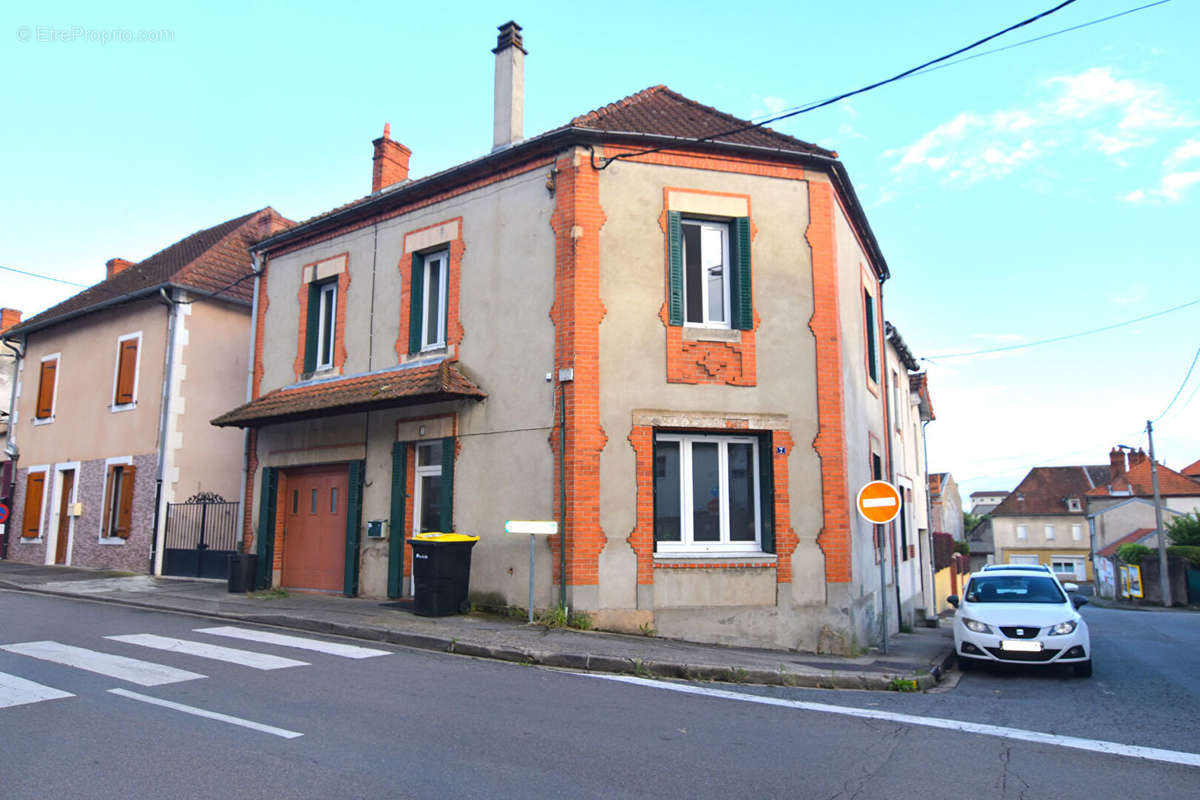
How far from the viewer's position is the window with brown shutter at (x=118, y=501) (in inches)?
714

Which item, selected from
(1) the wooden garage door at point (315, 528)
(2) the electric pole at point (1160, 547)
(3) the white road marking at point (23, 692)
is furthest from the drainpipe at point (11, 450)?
(2) the electric pole at point (1160, 547)

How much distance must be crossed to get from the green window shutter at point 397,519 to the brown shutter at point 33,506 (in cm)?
1287

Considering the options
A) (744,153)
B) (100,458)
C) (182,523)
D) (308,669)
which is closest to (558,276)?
(744,153)

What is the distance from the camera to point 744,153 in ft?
39.6

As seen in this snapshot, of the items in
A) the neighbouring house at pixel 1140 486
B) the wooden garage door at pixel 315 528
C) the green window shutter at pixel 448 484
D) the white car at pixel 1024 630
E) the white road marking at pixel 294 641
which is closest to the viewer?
the white road marking at pixel 294 641

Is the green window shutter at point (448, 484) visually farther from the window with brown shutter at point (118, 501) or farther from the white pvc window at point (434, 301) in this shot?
the window with brown shutter at point (118, 501)

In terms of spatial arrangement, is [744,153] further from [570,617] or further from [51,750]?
[51,750]

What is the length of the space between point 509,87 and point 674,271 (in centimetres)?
446

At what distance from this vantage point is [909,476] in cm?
2178

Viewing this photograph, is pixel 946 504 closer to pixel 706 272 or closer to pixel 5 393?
pixel 706 272

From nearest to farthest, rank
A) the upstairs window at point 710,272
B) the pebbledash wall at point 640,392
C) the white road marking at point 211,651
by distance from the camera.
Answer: the white road marking at point 211,651 < the pebbledash wall at point 640,392 < the upstairs window at point 710,272

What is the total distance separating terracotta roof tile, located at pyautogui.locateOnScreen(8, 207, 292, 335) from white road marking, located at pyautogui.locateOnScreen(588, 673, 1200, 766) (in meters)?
14.7

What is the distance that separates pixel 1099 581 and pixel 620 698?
5193 cm

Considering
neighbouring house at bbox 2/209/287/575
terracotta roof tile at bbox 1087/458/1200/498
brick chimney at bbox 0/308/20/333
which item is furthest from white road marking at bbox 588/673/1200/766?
terracotta roof tile at bbox 1087/458/1200/498
